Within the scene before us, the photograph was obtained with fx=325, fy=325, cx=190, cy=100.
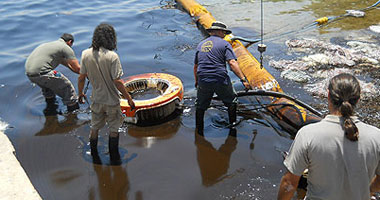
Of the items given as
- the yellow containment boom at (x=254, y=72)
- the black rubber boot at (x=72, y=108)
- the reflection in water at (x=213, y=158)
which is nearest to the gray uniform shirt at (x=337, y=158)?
the reflection in water at (x=213, y=158)

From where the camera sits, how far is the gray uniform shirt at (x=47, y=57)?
20.0 ft

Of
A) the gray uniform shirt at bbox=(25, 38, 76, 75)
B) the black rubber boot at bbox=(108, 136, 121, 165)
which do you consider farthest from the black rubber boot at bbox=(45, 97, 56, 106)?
the black rubber boot at bbox=(108, 136, 121, 165)

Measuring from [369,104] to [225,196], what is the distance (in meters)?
3.97

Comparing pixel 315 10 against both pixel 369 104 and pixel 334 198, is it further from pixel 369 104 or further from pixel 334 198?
pixel 334 198

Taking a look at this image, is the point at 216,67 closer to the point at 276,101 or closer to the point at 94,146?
the point at 276,101

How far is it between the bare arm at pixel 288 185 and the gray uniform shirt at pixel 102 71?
9.28 feet

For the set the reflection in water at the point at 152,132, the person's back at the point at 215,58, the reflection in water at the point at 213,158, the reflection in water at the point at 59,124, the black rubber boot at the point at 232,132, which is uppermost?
the person's back at the point at 215,58

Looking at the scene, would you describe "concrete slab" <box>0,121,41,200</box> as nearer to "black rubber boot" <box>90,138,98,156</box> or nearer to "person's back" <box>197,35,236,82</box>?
"black rubber boot" <box>90,138,98,156</box>

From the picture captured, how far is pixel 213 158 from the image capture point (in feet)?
17.4

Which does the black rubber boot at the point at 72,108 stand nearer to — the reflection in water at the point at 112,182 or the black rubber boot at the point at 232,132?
the reflection in water at the point at 112,182

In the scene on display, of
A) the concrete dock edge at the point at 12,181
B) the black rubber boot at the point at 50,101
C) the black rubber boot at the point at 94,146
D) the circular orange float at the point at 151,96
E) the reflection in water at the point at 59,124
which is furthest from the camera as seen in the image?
the black rubber boot at the point at 50,101

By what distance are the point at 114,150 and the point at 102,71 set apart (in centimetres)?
132

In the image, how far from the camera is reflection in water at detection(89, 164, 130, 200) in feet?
14.8

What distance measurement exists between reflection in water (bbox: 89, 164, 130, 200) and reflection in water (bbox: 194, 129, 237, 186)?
1.16 m
